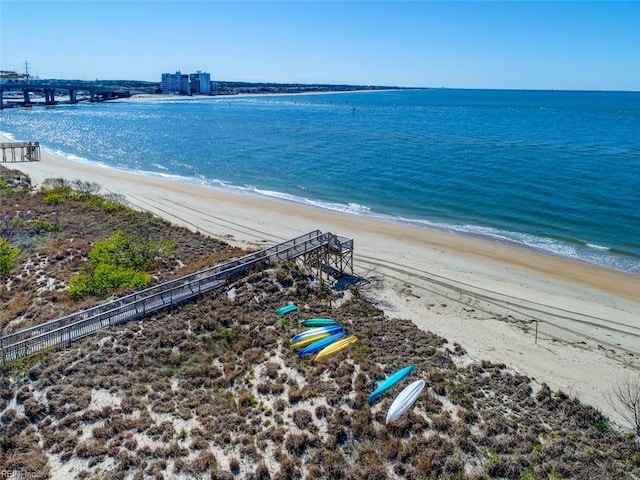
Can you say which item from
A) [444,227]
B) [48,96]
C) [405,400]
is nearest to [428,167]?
[444,227]

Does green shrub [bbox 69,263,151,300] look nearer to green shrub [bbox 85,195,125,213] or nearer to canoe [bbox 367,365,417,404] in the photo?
green shrub [bbox 85,195,125,213]

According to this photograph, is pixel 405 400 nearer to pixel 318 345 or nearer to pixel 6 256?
pixel 318 345

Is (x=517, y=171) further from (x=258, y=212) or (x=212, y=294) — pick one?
(x=212, y=294)

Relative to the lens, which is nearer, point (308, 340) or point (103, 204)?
point (308, 340)

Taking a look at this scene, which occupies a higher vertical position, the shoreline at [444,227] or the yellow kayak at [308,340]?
the yellow kayak at [308,340]

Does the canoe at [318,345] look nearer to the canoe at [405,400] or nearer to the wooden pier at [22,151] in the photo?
the canoe at [405,400]

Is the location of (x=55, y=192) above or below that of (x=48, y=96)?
below

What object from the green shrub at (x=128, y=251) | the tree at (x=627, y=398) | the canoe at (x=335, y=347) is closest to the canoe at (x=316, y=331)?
the canoe at (x=335, y=347)

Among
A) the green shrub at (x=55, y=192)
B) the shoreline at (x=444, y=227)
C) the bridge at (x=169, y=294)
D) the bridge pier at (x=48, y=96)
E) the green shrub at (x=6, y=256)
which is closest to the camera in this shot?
the bridge at (x=169, y=294)
